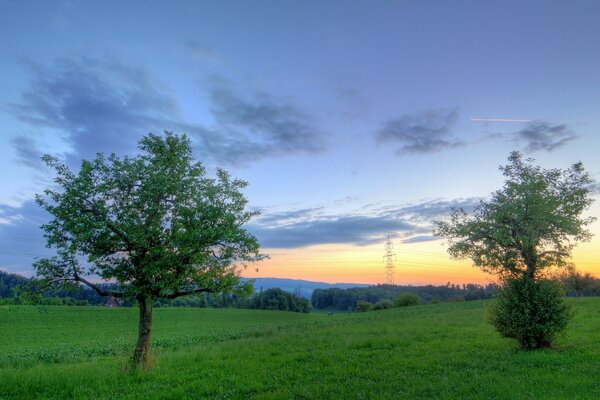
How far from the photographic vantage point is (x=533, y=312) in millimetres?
21656

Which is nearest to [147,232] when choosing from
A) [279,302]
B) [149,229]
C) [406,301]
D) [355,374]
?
[149,229]

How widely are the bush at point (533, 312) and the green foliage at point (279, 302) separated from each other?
138m

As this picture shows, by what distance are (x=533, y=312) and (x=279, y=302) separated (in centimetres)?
14036

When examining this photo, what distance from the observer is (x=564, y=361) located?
18.4 m

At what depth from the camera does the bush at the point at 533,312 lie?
842 inches

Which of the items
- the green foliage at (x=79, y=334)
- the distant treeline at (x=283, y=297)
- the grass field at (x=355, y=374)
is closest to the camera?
the grass field at (x=355, y=374)

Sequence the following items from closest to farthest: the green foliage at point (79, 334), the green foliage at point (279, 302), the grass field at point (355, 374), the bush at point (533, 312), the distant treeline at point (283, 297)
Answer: the grass field at point (355, 374) < the bush at point (533, 312) < the green foliage at point (79, 334) < the distant treeline at point (283, 297) < the green foliage at point (279, 302)

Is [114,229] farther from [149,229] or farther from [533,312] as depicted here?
[533,312]

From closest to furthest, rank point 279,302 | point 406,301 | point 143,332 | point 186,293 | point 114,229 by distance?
point 114,229
point 143,332
point 186,293
point 406,301
point 279,302

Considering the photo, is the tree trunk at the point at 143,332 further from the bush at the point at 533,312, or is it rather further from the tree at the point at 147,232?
the bush at the point at 533,312

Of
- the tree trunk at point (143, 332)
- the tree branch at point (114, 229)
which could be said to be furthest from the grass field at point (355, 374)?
the tree branch at point (114, 229)

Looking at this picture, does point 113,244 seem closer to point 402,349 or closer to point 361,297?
point 402,349

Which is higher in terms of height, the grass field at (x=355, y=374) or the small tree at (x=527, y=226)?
the small tree at (x=527, y=226)

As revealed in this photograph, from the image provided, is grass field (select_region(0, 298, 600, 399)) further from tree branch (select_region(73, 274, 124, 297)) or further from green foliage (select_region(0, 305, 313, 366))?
green foliage (select_region(0, 305, 313, 366))
